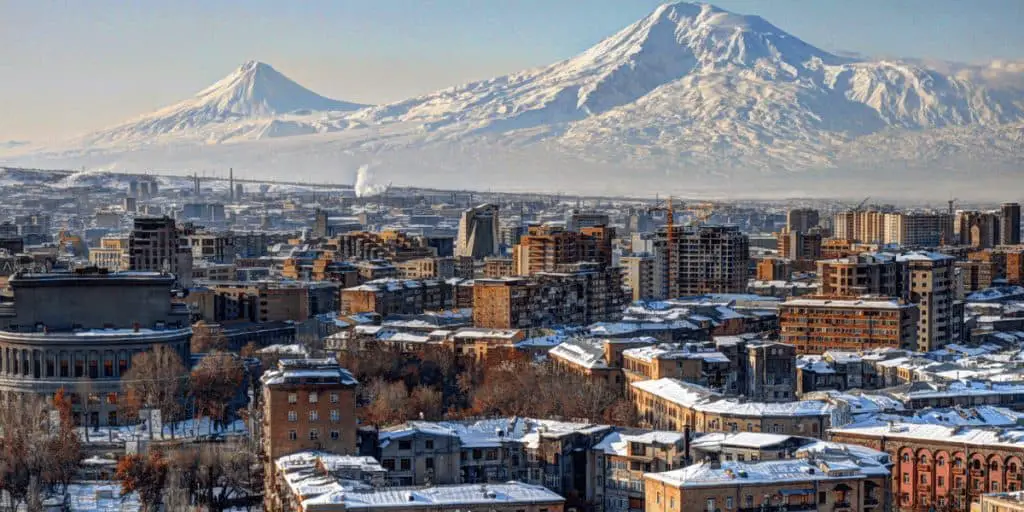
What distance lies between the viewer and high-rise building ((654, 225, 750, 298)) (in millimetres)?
64750

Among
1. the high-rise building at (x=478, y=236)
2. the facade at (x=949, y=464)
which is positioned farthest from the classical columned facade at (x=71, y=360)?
the high-rise building at (x=478, y=236)

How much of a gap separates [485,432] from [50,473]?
20.8 feet

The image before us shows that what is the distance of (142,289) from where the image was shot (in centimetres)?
3872

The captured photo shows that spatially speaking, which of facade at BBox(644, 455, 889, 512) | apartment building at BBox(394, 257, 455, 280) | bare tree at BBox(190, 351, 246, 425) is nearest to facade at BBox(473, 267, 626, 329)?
apartment building at BBox(394, 257, 455, 280)

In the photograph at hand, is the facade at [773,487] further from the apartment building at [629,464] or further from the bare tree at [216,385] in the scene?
the bare tree at [216,385]

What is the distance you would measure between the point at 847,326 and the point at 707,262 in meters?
17.7

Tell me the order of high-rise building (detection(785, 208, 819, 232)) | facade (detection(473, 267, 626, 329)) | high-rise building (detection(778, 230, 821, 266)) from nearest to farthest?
facade (detection(473, 267, 626, 329)) < high-rise building (detection(778, 230, 821, 266)) < high-rise building (detection(785, 208, 819, 232))

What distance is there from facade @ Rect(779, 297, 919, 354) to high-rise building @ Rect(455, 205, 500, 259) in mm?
33364

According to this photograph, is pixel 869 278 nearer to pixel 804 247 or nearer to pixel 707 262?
pixel 707 262

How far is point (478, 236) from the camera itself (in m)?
82.1

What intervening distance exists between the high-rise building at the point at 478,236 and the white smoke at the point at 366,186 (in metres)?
79.9

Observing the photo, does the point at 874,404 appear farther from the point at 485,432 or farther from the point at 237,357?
the point at 237,357

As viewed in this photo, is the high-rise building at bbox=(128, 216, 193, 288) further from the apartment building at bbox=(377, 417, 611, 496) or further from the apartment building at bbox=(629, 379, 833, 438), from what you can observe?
the apartment building at bbox=(377, 417, 611, 496)

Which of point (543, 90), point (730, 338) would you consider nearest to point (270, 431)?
point (730, 338)
